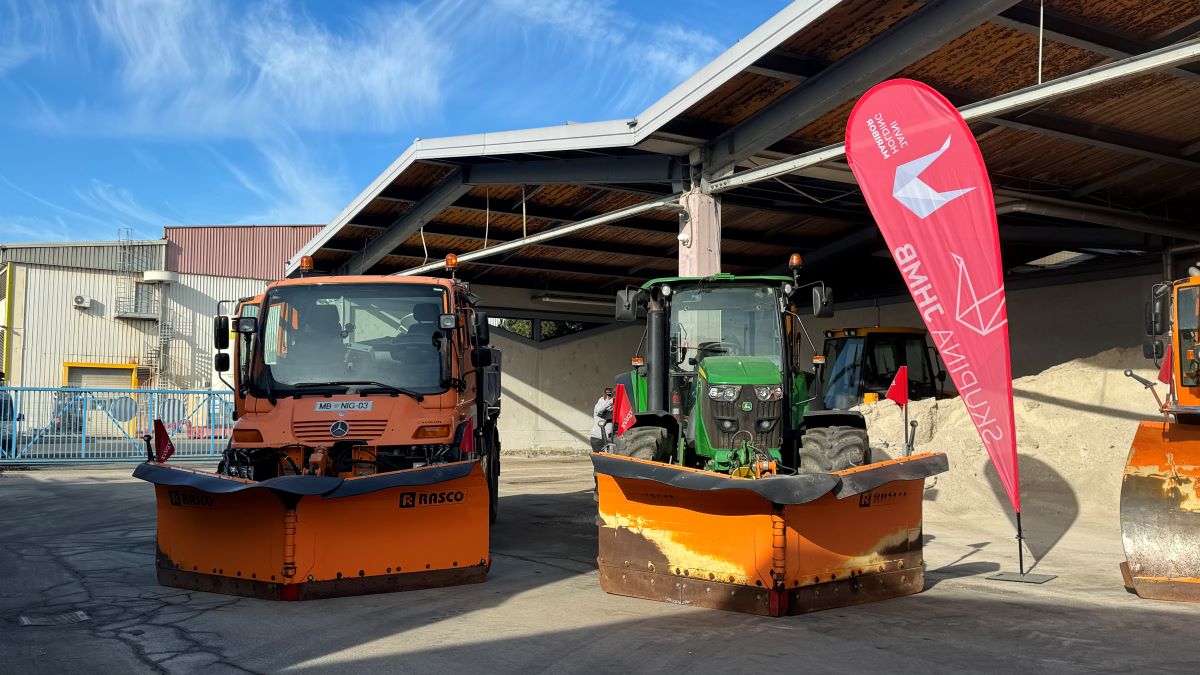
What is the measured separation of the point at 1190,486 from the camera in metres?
7.54

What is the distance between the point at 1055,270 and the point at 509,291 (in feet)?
41.4

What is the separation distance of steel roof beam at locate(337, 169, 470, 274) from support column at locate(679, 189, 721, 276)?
4.43 m

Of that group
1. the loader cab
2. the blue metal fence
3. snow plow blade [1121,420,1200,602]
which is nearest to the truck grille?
snow plow blade [1121,420,1200,602]

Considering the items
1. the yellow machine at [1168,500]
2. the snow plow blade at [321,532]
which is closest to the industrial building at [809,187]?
the yellow machine at [1168,500]

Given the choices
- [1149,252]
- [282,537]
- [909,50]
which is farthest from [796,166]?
[1149,252]

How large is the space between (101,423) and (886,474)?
17.7 m

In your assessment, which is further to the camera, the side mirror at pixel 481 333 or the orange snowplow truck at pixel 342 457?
the side mirror at pixel 481 333

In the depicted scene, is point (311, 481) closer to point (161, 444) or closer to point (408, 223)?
point (161, 444)

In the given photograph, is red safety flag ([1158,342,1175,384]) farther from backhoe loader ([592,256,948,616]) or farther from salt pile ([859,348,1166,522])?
backhoe loader ([592,256,948,616])

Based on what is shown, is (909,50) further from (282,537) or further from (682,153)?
(282,537)

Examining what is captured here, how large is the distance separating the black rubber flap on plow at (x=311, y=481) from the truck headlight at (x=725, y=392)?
75.3 inches

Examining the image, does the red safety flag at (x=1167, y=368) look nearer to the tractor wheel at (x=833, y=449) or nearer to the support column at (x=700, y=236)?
the tractor wheel at (x=833, y=449)

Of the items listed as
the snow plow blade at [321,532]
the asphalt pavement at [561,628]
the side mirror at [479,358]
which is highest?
the side mirror at [479,358]

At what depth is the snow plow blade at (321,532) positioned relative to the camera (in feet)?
23.1
